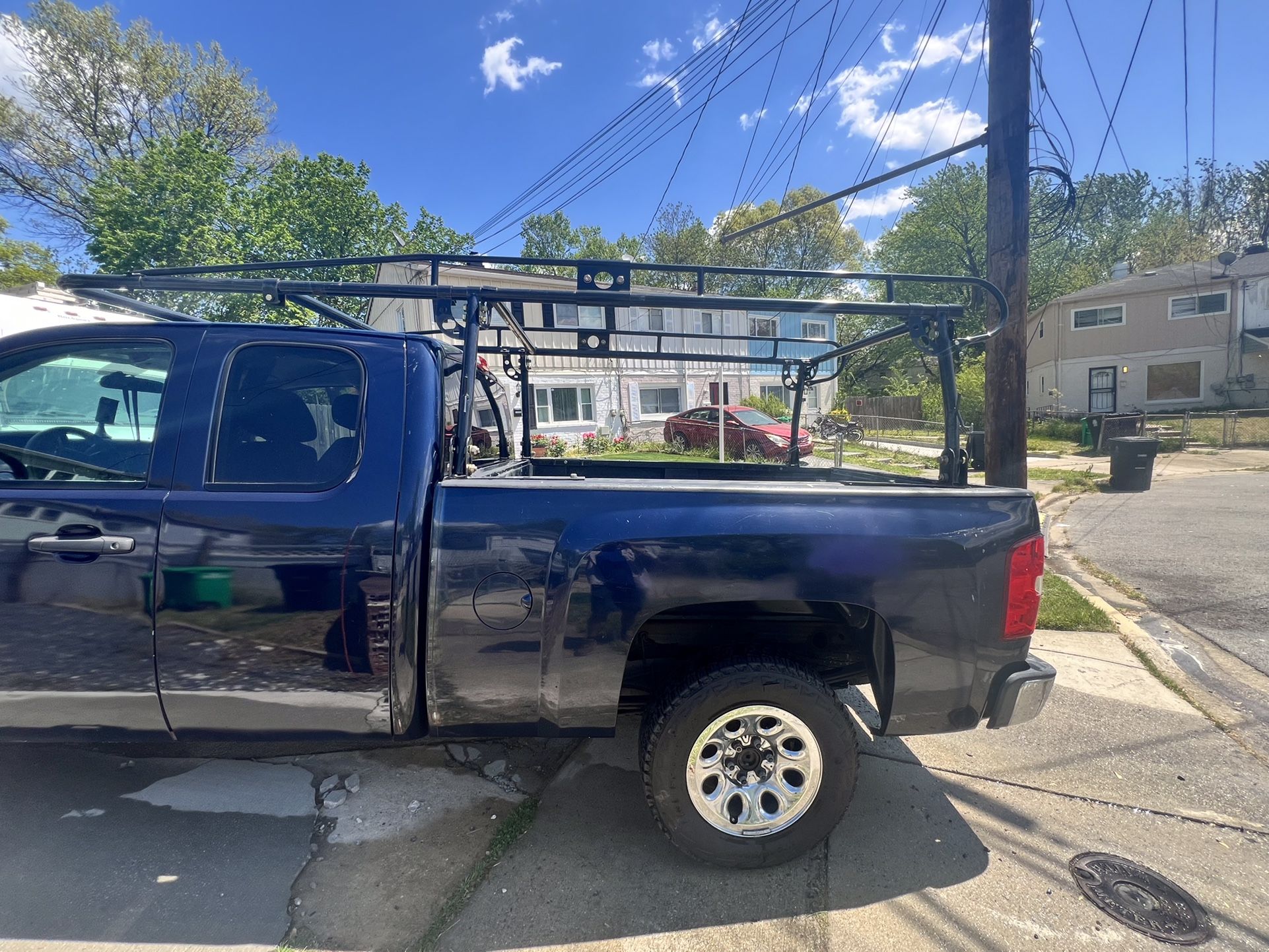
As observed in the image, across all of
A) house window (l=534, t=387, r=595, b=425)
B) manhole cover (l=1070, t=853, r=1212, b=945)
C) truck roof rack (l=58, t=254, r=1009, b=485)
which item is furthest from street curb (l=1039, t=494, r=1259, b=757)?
house window (l=534, t=387, r=595, b=425)

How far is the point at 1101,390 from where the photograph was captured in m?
26.5

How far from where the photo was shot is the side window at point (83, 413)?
226 centimetres

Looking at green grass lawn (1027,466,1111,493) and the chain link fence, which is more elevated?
the chain link fence

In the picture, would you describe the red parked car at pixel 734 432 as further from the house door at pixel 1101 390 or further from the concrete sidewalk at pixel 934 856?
the house door at pixel 1101 390

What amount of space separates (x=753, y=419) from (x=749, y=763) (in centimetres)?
1412

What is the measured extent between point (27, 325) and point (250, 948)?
676cm

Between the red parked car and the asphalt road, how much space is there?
5.83 metres

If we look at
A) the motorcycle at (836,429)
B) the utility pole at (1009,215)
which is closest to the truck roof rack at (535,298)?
the utility pole at (1009,215)

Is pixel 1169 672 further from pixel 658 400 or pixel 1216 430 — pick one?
pixel 1216 430

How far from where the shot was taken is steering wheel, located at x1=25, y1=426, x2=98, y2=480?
2.26 m

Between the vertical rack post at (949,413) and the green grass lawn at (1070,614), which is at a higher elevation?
the vertical rack post at (949,413)

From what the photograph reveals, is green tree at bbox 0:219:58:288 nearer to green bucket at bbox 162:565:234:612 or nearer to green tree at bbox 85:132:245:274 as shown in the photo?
green tree at bbox 85:132:245:274

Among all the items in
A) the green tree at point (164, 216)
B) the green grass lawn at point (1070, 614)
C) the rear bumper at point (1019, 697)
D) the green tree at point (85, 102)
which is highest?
the green tree at point (85, 102)

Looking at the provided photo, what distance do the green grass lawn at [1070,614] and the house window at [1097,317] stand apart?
27.0 meters
